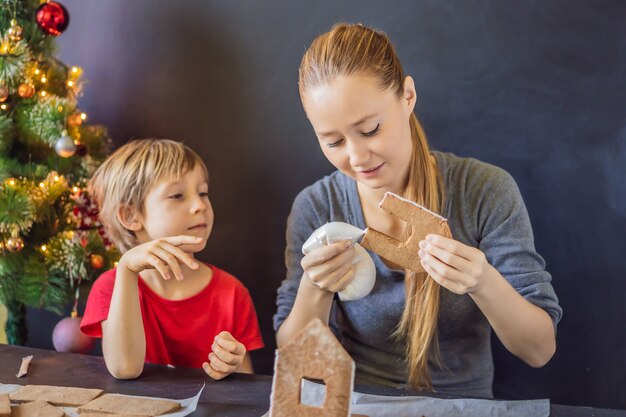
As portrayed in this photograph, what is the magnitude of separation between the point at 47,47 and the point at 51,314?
97 cm

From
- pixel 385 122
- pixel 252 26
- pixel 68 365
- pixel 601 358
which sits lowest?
pixel 68 365

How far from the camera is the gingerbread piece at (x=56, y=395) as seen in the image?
1.24 metres

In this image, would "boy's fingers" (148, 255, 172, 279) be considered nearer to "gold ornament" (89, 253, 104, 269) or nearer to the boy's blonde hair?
the boy's blonde hair

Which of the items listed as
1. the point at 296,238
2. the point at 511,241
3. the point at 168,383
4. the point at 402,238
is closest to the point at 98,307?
the point at 168,383

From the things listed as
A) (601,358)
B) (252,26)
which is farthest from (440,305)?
(252,26)

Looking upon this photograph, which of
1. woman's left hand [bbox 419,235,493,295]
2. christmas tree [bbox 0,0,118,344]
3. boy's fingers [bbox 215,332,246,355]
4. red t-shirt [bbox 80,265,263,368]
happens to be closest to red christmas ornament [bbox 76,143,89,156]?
christmas tree [bbox 0,0,118,344]

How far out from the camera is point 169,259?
1333mm

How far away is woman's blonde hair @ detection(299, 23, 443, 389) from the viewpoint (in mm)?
1399

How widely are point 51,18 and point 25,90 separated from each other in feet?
0.74

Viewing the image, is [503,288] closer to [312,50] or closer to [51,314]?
[312,50]

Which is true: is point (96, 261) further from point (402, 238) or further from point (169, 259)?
point (402, 238)

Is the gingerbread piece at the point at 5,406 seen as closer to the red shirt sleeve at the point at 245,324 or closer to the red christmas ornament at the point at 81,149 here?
the red shirt sleeve at the point at 245,324

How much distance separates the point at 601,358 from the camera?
6.30 feet

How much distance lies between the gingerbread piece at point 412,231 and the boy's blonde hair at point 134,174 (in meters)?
0.63
